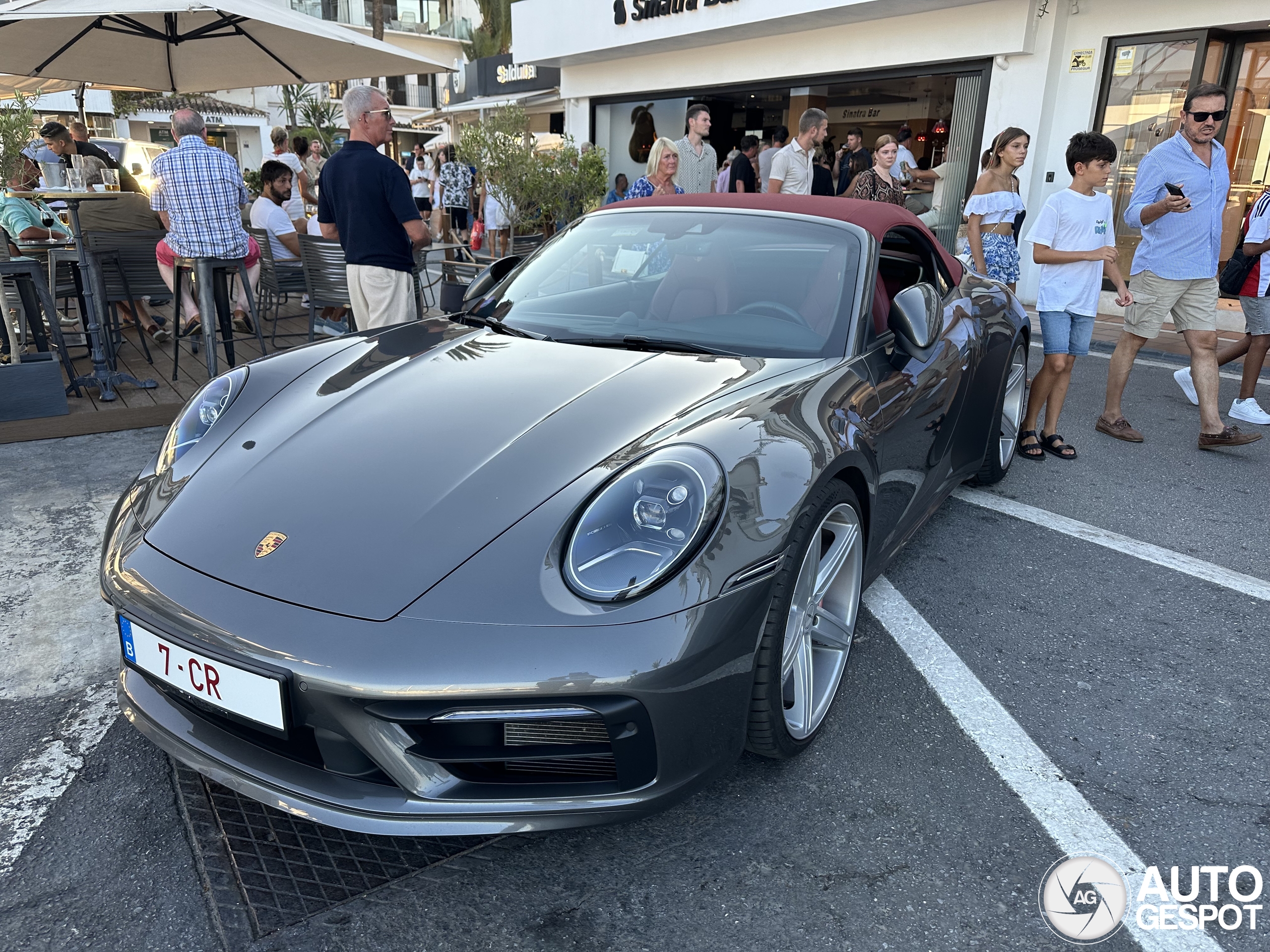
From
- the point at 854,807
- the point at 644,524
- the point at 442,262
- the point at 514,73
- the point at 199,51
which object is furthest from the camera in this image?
the point at 514,73

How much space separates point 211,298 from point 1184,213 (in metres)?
5.66

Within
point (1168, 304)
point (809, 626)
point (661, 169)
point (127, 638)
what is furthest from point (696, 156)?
point (127, 638)

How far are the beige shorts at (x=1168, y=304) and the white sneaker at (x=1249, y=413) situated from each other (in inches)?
32.3

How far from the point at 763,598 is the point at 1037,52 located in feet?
33.0

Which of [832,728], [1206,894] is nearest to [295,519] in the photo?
[832,728]

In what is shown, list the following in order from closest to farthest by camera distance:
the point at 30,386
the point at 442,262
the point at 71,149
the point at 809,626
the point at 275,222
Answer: the point at 809,626 < the point at 30,386 < the point at 275,222 < the point at 442,262 < the point at 71,149

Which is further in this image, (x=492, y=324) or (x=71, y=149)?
(x=71, y=149)

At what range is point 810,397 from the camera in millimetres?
2316

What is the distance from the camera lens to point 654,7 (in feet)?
45.5

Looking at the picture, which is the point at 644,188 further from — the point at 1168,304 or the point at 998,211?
the point at 1168,304

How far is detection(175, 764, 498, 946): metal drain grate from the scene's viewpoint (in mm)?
1767

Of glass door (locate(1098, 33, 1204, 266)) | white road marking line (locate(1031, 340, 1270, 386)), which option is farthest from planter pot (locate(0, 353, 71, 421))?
glass door (locate(1098, 33, 1204, 266))

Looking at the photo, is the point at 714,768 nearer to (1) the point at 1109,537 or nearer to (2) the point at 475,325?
(2) the point at 475,325

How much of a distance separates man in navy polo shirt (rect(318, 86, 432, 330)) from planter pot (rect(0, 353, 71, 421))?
1.67m
